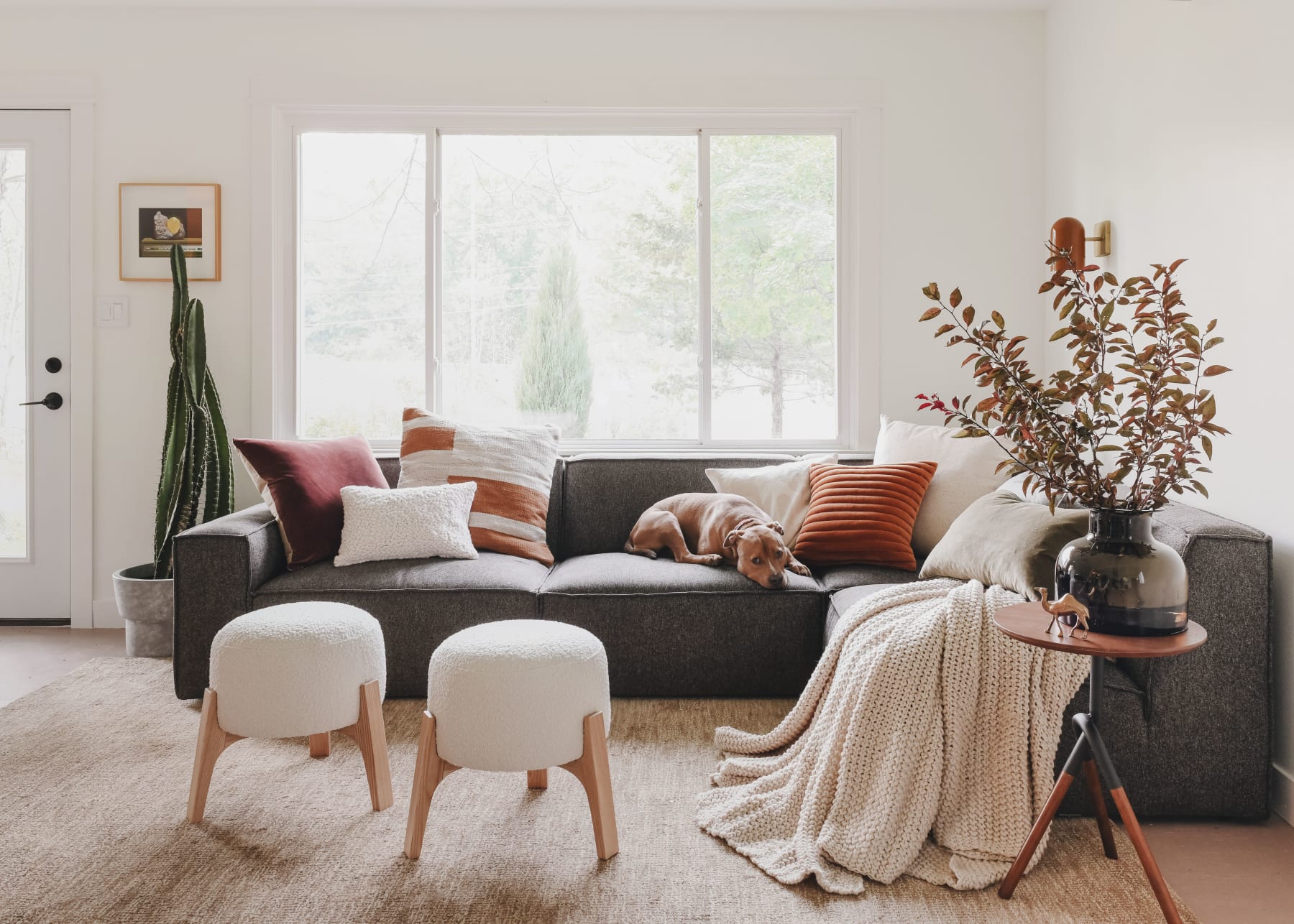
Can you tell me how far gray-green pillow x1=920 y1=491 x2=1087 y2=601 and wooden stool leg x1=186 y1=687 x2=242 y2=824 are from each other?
5.98ft

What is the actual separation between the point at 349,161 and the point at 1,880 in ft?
9.37

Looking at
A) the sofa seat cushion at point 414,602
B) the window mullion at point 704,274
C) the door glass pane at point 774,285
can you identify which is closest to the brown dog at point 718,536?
the sofa seat cushion at point 414,602

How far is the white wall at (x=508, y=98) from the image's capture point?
146 inches

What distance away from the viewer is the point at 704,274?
12.6 ft

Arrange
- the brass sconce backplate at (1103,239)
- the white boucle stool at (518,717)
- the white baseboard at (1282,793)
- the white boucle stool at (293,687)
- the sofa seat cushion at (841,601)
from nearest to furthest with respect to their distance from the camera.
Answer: the white boucle stool at (518,717), the white boucle stool at (293,687), the white baseboard at (1282,793), the sofa seat cushion at (841,601), the brass sconce backplate at (1103,239)

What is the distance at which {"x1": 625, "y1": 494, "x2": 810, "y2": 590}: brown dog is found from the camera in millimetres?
2854

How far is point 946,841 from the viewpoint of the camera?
196 cm

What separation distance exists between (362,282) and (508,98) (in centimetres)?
94

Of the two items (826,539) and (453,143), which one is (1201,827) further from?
(453,143)

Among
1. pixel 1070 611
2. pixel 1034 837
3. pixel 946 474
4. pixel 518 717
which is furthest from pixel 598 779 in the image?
pixel 946 474

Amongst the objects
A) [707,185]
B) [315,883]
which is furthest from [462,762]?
[707,185]

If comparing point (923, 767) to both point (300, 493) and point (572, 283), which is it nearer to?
point (300, 493)

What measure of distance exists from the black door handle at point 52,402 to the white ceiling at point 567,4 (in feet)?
4.94

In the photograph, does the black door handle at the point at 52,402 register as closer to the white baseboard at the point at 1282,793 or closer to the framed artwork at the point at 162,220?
the framed artwork at the point at 162,220
